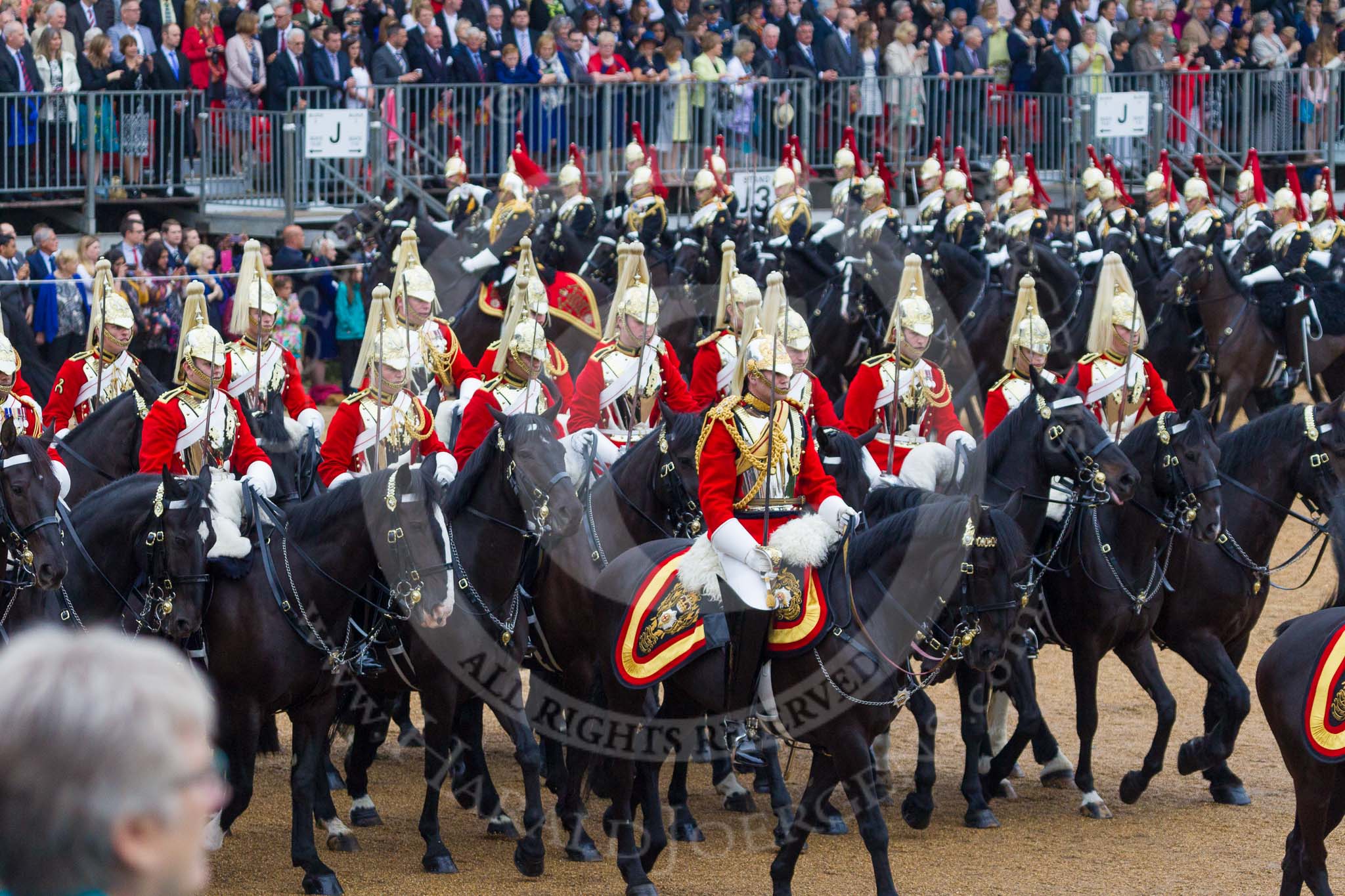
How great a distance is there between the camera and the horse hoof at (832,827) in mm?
7375

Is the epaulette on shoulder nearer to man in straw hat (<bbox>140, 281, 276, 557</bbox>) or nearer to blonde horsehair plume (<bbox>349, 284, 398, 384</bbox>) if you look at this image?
blonde horsehair plume (<bbox>349, 284, 398, 384</bbox>)

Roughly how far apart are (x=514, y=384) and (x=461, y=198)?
6.65 meters

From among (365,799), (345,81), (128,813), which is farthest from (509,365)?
(345,81)

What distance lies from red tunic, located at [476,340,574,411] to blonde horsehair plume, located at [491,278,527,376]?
0.08m

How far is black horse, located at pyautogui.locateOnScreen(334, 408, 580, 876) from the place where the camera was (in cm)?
682

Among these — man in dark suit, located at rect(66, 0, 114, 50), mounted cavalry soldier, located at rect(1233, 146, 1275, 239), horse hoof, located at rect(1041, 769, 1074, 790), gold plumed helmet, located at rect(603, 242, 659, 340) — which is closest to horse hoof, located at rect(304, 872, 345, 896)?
horse hoof, located at rect(1041, 769, 1074, 790)

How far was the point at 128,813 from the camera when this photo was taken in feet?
5.15

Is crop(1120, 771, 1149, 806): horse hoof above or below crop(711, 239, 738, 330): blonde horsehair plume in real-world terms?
below

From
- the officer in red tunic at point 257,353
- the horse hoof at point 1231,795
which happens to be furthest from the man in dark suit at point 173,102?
the horse hoof at point 1231,795

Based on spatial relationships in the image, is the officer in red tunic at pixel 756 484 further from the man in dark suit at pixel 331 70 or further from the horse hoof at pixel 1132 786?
the man in dark suit at pixel 331 70

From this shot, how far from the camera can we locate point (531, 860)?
22.1ft

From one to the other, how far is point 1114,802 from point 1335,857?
115cm

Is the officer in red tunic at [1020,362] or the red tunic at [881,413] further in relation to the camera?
the officer in red tunic at [1020,362]

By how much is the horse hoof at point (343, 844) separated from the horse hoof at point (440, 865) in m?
0.40
